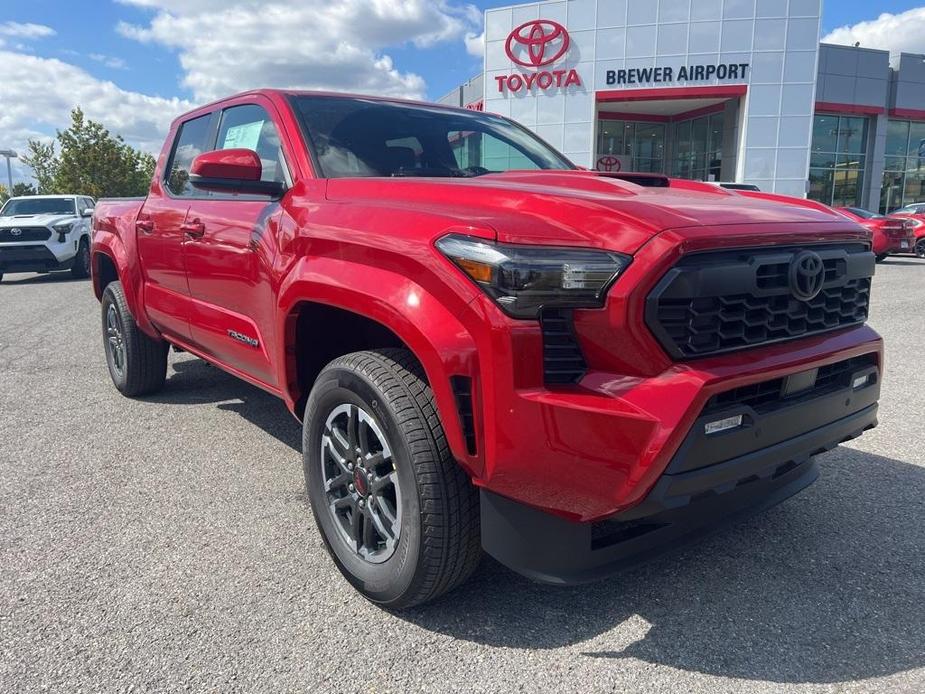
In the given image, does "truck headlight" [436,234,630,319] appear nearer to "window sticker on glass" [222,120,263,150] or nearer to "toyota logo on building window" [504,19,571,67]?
"window sticker on glass" [222,120,263,150]

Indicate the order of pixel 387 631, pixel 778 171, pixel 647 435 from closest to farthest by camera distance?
pixel 647 435 → pixel 387 631 → pixel 778 171

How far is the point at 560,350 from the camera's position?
1866mm

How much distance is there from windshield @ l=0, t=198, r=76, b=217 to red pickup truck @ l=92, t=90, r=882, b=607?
15.4 metres

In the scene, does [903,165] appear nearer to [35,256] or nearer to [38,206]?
[38,206]

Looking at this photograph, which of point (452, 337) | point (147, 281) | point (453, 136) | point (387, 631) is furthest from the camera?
point (147, 281)

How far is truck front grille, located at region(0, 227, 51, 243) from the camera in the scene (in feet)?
47.5

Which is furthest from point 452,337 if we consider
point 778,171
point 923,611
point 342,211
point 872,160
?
point 872,160

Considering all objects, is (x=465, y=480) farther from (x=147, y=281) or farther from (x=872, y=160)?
(x=872, y=160)

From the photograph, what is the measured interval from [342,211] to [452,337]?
82cm

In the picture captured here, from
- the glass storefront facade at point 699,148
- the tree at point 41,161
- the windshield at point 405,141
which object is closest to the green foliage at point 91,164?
the tree at point 41,161

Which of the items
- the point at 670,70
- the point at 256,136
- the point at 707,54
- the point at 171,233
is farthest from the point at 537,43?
the point at 256,136

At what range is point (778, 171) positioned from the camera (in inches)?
1030

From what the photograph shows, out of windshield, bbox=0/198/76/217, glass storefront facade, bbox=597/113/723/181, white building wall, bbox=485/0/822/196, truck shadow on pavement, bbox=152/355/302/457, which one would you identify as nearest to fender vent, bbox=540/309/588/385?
truck shadow on pavement, bbox=152/355/302/457

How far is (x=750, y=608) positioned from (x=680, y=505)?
30.8 inches
